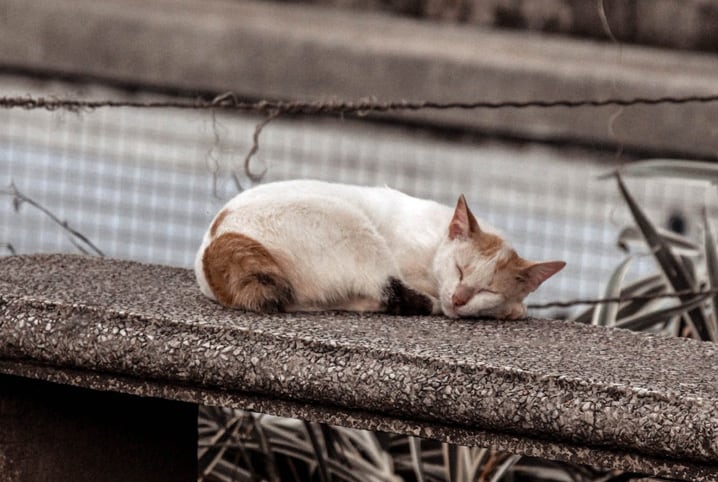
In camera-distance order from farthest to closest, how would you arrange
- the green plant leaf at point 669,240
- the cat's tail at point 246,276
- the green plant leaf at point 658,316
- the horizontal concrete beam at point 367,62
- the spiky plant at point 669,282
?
1. the horizontal concrete beam at point 367,62
2. the green plant leaf at point 669,240
3. the spiky plant at point 669,282
4. the green plant leaf at point 658,316
5. the cat's tail at point 246,276

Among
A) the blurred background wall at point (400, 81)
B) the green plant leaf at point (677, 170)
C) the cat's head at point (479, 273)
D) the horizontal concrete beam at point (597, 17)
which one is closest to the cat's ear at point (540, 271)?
the cat's head at point (479, 273)

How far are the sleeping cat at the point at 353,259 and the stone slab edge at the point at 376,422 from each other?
211 millimetres

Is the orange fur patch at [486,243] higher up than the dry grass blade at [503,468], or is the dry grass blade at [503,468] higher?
the orange fur patch at [486,243]

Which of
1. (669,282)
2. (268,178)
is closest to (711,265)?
(669,282)

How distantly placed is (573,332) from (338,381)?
51cm

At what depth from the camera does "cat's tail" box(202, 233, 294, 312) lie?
191 cm

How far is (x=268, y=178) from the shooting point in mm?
4887

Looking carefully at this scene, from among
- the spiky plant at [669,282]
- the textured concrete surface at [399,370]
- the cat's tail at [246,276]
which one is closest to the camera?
the textured concrete surface at [399,370]

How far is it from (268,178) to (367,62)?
56.4 inches

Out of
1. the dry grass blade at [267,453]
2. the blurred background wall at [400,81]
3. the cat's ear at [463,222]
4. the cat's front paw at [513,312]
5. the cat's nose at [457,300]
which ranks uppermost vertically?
the blurred background wall at [400,81]

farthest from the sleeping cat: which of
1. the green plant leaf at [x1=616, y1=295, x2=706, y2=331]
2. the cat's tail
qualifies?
the green plant leaf at [x1=616, y1=295, x2=706, y2=331]

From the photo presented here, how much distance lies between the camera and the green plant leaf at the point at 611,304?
266cm

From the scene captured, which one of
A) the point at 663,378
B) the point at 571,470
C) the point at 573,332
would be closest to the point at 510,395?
the point at 663,378

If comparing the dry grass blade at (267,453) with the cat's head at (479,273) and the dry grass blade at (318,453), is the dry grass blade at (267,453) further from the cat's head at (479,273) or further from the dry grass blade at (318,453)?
the cat's head at (479,273)
